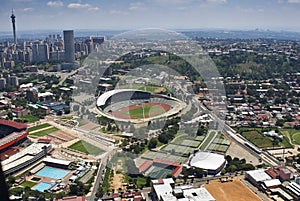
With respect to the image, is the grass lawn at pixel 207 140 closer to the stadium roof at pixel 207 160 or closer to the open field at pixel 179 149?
the open field at pixel 179 149

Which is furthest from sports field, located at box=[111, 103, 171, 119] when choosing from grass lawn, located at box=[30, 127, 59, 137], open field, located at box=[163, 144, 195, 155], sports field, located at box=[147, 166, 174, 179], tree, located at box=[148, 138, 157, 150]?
sports field, located at box=[147, 166, 174, 179]

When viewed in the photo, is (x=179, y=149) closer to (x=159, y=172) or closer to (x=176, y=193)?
(x=159, y=172)

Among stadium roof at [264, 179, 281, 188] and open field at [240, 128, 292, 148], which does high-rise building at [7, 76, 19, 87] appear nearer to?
open field at [240, 128, 292, 148]

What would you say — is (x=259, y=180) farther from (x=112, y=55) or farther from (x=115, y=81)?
(x=112, y=55)

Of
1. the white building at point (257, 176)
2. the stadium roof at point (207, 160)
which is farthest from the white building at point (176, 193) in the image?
the white building at point (257, 176)

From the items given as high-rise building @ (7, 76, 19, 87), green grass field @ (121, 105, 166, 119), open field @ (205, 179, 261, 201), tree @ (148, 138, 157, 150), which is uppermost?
high-rise building @ (7, 76, 19, 87)

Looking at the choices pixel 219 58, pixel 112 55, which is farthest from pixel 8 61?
pixel 219 58
